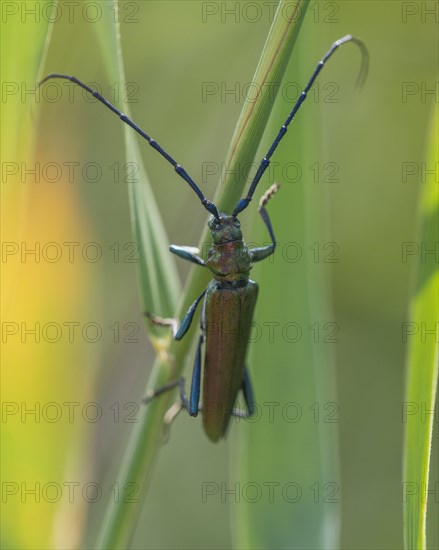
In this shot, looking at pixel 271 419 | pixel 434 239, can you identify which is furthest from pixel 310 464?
pixel 434 239

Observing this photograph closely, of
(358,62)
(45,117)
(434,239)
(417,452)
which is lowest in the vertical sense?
(417,452)

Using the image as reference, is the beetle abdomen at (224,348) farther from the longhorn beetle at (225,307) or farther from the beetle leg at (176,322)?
the beetle leg at (176,322)

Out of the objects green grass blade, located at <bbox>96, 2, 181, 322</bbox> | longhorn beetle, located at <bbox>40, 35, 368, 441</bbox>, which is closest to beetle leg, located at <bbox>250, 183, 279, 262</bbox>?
longhorn beetle, located at <bbox>40, 35, 368, 441</bbox>

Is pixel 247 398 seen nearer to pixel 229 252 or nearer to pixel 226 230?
pixel 229 252

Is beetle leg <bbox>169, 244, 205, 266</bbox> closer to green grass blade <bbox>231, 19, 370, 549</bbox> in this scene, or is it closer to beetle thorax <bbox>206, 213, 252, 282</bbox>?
beetle thorax <bbox>206, 213, 252, 282</bbox>

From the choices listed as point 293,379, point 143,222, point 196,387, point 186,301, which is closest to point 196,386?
point 196,387

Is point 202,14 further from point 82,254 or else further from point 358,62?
point 82,254

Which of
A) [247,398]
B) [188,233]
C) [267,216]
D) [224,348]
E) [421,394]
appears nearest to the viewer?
[421,394]
